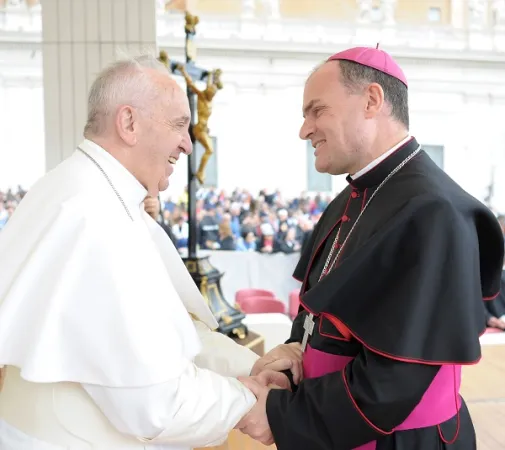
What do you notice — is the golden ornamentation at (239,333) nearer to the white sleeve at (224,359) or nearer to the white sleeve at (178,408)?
the white sleeve at (224,359)

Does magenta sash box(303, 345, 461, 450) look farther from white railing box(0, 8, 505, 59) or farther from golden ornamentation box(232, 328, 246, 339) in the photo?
white railing box(0, 8, 505, 59)

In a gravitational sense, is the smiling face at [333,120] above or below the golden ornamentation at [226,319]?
above

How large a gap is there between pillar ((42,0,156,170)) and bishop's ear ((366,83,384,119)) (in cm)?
343

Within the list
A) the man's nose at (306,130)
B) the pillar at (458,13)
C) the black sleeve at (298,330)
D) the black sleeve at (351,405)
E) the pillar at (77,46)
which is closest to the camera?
the black sleeve at (351,405)

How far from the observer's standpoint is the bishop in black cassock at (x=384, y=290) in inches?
54.2

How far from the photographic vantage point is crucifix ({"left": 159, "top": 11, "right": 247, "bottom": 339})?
352 cm

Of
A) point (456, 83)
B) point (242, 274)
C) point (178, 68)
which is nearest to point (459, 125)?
point (456, 83)

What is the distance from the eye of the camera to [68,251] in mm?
1315

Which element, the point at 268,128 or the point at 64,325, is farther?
the point at 268,128

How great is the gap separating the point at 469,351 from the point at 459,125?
1333 centimetres

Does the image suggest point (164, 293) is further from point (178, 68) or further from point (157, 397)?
point (178, 68)

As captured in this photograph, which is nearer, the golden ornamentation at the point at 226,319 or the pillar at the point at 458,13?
the golden ornamentation at the point at 226,319

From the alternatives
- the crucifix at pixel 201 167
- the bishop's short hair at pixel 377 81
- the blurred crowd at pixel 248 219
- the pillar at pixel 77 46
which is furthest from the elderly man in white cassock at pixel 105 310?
the blurred crowd at pixel 248 219

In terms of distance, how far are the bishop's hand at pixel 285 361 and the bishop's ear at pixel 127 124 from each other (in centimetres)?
85
